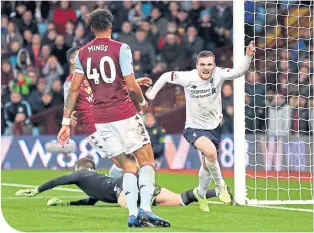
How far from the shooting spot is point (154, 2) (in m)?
24.5

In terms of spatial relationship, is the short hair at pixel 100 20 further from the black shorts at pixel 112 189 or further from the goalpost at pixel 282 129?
the goalpost at pixel 282 129

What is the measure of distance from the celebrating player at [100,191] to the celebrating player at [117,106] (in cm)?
208

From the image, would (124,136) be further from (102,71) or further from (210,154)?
(210,154)

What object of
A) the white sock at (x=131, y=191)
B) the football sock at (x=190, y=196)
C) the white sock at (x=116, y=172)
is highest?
the white sock at (x=116, y=172)

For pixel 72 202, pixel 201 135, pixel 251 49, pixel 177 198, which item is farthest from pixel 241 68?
pixel 72 202

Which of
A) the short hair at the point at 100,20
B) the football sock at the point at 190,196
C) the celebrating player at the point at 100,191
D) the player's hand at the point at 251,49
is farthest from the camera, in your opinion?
the football sock at the point at 190,196

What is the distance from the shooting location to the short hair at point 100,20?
9523 millimetres

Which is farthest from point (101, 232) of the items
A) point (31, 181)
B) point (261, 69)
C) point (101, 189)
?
point (261, 69)

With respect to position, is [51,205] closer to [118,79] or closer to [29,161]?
[118,79]

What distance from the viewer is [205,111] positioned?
12.2 m

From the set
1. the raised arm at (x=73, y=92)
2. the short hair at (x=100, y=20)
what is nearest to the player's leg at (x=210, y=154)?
the raised arm at (x=73, y=92)

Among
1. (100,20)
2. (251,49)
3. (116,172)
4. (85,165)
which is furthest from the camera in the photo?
(116,172)

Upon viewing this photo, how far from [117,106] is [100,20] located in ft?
2.69

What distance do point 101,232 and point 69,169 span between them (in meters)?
11.3
